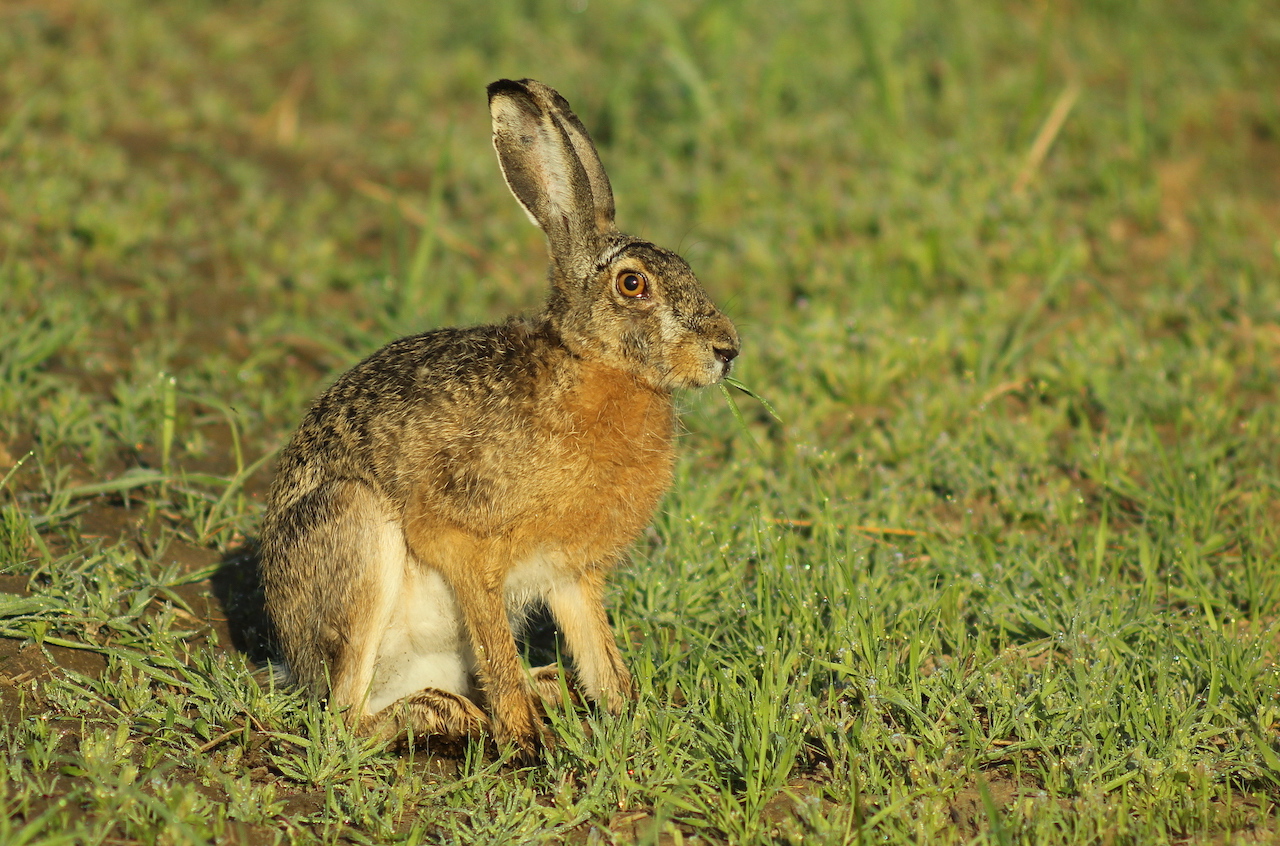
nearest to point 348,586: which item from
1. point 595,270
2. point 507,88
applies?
point 595,270

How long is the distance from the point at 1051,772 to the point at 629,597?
164 centimetres

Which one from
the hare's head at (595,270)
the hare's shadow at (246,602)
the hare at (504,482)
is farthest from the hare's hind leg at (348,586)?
the hare's head at (595,270)

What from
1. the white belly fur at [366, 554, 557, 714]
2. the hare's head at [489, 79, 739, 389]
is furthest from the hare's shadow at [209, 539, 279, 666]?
the hare's head at [489, 79, 739, 389]

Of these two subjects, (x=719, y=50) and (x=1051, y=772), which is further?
(x=719, y=50)

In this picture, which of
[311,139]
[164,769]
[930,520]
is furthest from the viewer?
[311,139]

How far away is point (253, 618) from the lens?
472cm

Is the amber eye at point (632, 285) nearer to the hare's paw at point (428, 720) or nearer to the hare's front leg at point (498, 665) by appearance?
the hare's front leg at point (498, 665)

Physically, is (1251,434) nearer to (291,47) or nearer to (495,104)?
(495,104)

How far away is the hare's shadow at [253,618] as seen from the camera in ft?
15.0

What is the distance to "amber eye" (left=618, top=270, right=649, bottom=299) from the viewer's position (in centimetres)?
418

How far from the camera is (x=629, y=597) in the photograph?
4734 mm

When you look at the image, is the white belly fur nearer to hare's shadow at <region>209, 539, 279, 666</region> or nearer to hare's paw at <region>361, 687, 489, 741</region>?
hare's paw at <region>361, 687, 489, 741</region>

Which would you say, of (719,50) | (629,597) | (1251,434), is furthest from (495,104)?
(719,50)

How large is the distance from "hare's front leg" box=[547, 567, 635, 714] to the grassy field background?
99 millimetres
